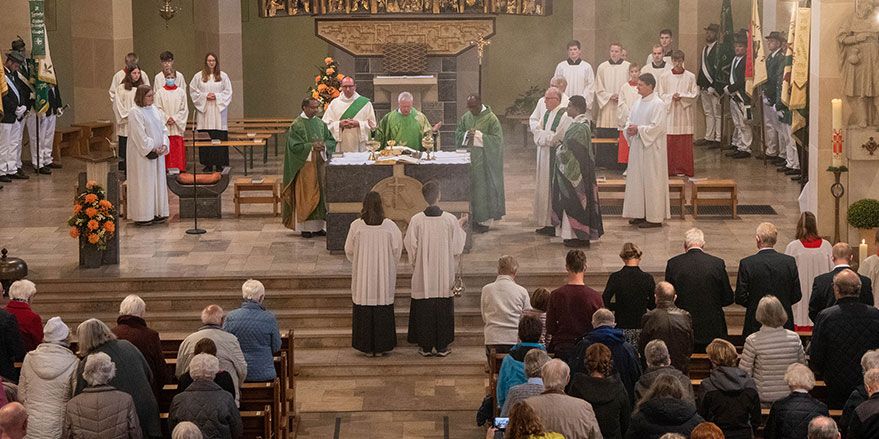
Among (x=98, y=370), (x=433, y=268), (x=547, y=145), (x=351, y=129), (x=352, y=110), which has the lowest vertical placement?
(x=98, y=370)

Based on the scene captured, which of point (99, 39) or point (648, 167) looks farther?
point (99, 39)

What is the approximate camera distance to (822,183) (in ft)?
53.2

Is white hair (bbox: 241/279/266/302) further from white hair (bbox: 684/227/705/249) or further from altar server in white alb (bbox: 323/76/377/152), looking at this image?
altar server in white alb (bbox: 323/76/377/152)

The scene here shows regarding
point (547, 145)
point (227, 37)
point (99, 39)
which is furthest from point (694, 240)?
point (227, 37)

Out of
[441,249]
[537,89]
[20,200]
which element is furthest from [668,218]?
[537,89]

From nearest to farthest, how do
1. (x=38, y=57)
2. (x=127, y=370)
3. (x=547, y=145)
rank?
(x=127, y=370)
(x=547, y=145)
(x=38, y=57)

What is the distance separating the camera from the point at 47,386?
32.9 feet

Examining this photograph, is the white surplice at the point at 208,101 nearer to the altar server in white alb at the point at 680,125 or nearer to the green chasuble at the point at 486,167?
the green chasuble at the point at 486,167

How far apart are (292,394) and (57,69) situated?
15.6m

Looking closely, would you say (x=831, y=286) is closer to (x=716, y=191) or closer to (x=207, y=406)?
(x=207, y=406)

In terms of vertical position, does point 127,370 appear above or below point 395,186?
below

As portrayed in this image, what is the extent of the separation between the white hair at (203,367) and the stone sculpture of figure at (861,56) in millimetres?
8657

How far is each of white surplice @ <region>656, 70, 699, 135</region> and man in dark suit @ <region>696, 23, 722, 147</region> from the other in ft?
5.47

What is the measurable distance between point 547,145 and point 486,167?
2.75 ft
